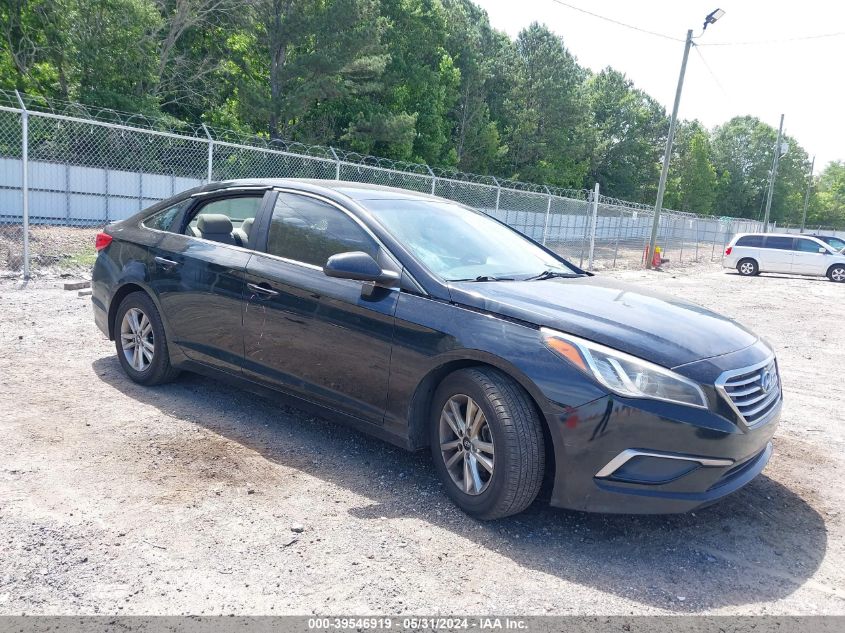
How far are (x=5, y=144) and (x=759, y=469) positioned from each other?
20146mm

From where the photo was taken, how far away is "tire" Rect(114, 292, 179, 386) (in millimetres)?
4812

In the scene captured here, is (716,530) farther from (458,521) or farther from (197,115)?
(197,115)

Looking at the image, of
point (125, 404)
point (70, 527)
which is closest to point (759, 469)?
point (70, 527)

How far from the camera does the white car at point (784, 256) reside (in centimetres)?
2350

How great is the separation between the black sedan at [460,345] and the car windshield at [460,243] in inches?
0.7

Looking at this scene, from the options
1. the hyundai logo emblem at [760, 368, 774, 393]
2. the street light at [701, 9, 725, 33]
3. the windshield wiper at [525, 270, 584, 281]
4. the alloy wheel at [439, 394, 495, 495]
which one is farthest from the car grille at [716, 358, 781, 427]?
the street light at [701, 9, 725, 33]

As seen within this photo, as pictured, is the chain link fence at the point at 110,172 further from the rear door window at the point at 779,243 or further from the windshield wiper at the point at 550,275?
the windshield wiper at the point at 550,275

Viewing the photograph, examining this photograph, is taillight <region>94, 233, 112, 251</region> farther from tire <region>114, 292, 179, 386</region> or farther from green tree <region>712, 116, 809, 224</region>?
green tree <region>712, 116, 809, 224</region>

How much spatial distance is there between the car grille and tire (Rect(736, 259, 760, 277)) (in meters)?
23.1

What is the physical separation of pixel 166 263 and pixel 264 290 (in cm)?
108

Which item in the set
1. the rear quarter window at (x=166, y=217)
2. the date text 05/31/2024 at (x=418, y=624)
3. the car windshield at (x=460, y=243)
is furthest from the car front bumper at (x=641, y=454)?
the rear quarter window at (x=166, y=217)

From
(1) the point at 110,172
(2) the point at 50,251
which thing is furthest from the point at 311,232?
(1) the point at 110,172

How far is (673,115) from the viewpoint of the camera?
22250 millimetres

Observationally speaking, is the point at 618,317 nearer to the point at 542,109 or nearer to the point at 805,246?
the point at 805,246
